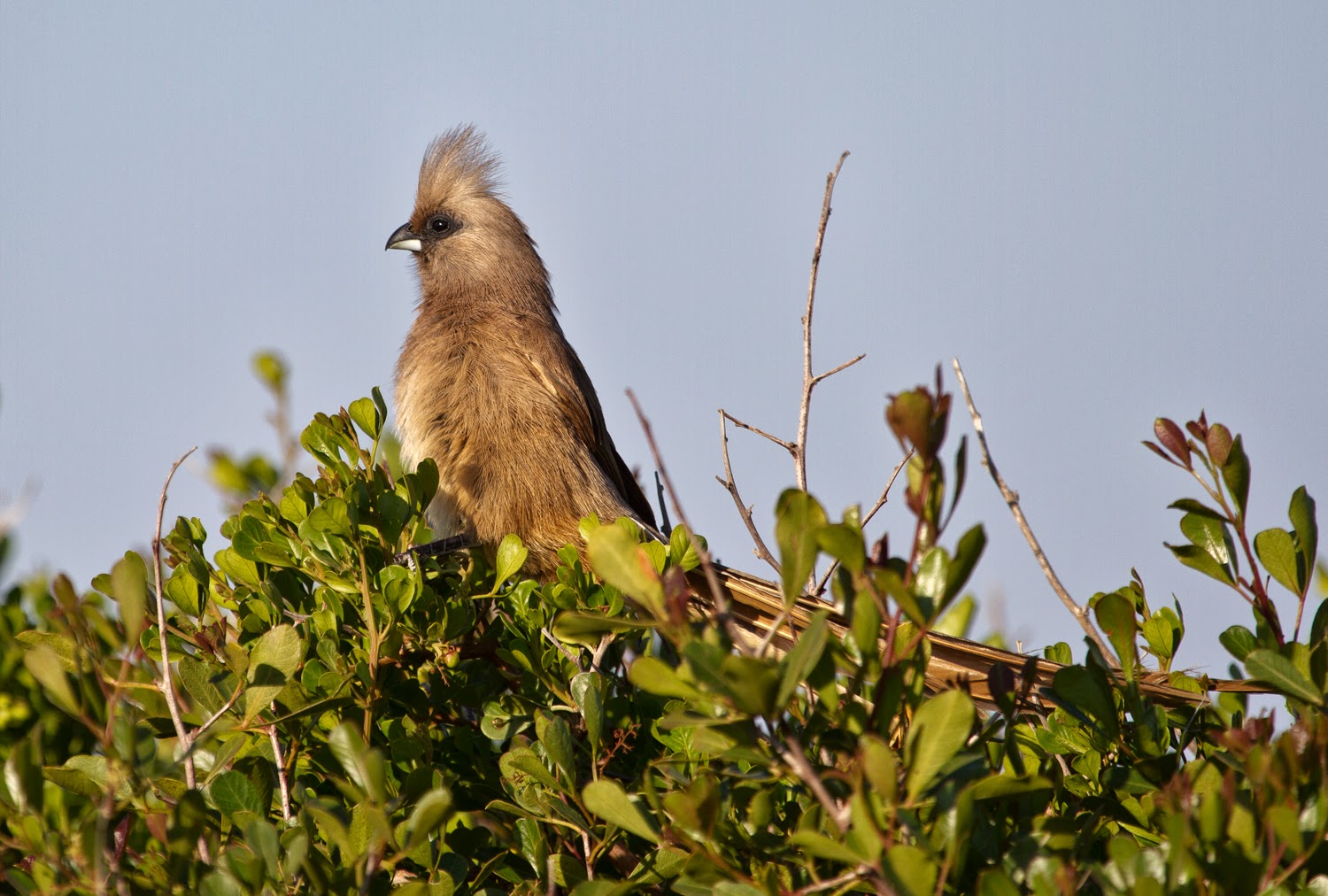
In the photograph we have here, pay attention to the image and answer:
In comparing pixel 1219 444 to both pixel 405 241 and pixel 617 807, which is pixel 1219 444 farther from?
pixel 405 241

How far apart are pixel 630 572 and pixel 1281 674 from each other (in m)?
1.16

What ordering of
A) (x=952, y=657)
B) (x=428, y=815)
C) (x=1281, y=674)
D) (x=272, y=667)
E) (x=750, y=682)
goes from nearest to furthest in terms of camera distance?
(x=750, y=682) → (x=428, y=815) → (x=1281, y=674) → (x=272, y=667) → (x=952, y=657)

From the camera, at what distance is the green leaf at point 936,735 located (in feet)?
5.10

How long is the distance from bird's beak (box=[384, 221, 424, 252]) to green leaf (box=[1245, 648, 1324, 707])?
4.99 meters

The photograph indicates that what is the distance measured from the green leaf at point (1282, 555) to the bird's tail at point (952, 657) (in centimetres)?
24

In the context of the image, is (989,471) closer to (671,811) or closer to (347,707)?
(671,811)

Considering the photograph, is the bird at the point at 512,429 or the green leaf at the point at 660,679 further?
the bird at the point at 512,429

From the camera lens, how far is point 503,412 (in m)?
4.83

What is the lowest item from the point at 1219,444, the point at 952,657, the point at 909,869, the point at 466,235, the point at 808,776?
the point at 909,869

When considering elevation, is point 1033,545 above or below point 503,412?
below

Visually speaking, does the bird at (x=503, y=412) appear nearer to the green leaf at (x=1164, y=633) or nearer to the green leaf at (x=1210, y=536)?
the green leaf at (x=1164, y=633)

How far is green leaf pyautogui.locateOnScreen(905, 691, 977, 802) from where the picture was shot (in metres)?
1.56

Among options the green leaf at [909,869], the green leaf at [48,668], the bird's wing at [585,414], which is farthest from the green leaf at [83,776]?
the bird's wing at [585,414]

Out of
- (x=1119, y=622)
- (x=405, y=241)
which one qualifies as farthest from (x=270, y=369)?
(x=1119, y=622)
